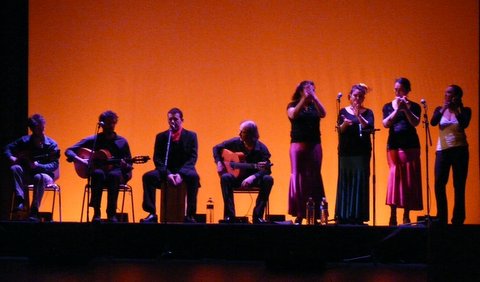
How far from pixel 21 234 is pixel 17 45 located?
2.96 metres

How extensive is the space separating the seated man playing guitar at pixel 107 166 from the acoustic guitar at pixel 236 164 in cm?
98

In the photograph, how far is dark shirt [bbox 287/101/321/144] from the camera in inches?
272

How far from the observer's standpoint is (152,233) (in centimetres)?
647

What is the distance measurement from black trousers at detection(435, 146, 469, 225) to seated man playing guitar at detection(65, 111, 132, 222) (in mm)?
3037

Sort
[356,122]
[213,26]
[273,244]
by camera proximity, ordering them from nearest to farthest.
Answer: [273,244], [356,122], [213,26]

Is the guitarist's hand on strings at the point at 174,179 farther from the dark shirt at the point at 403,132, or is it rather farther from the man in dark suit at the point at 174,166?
the dark shirt at the point at 403,132

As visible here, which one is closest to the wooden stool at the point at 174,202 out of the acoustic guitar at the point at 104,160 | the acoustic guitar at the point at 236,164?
the acoustic guitar at the point at 104,160

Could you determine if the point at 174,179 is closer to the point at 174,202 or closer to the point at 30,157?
the point at 174,202

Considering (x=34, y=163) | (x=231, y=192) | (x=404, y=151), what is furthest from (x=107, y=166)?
(x=404, y=151)

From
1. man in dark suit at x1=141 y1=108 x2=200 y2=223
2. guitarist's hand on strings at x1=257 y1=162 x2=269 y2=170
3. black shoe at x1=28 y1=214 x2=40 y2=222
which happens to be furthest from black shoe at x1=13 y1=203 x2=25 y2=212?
guitarist's hand on strings at x1=257 y1=162 x2=269 y2=170

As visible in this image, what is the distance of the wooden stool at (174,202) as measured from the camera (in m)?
7.23

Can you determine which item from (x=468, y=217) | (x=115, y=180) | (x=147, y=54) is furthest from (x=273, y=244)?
(x=147, y=54)

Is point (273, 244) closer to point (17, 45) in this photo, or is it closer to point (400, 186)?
point (400, 186)

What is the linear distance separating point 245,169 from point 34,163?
2.20 meters
